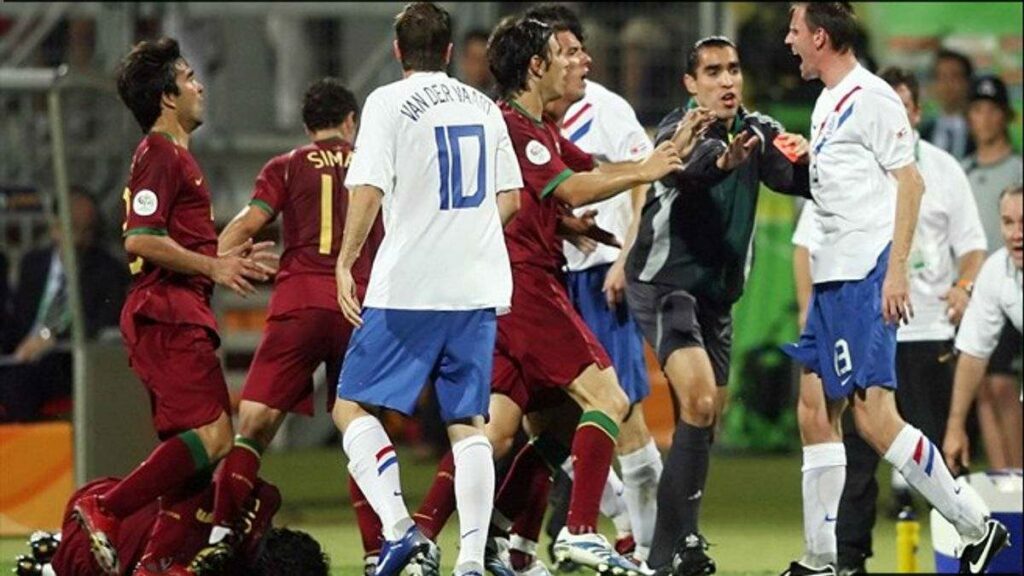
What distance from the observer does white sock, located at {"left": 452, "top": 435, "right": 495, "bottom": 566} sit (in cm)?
888

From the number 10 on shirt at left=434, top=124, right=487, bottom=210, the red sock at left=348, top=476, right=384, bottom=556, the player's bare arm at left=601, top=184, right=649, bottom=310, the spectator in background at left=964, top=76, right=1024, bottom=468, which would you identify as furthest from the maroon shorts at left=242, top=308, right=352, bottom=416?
the spectator in background at left=964, top=76, right=1024, bottom=468

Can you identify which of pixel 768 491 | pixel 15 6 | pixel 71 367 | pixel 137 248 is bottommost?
pixel 768 491

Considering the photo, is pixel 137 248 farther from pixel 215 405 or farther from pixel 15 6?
pixel 15 6

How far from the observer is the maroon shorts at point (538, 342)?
376 inches

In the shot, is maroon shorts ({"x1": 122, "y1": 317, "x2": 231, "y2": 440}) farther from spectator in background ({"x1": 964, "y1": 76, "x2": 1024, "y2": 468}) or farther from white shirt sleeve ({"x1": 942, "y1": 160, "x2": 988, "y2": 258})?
spectator in background ({"x1": 964, "y1": 76, "x2": 1024, "y2": 468})

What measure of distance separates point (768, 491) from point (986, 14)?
11.4 feet

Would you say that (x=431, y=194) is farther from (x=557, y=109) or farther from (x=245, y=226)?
(x=557, y=109)

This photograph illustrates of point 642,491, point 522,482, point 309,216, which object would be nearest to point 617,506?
point 642,491

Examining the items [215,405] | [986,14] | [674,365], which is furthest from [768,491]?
[215,405]

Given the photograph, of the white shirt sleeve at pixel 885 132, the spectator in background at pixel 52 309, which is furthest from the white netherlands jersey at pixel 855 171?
the spectator in background at pixel 52 309

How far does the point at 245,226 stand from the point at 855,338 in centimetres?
260

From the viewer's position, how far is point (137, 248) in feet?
30.3

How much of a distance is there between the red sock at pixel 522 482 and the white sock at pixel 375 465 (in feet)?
3.75

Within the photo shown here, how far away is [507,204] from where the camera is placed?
9.26 meters
